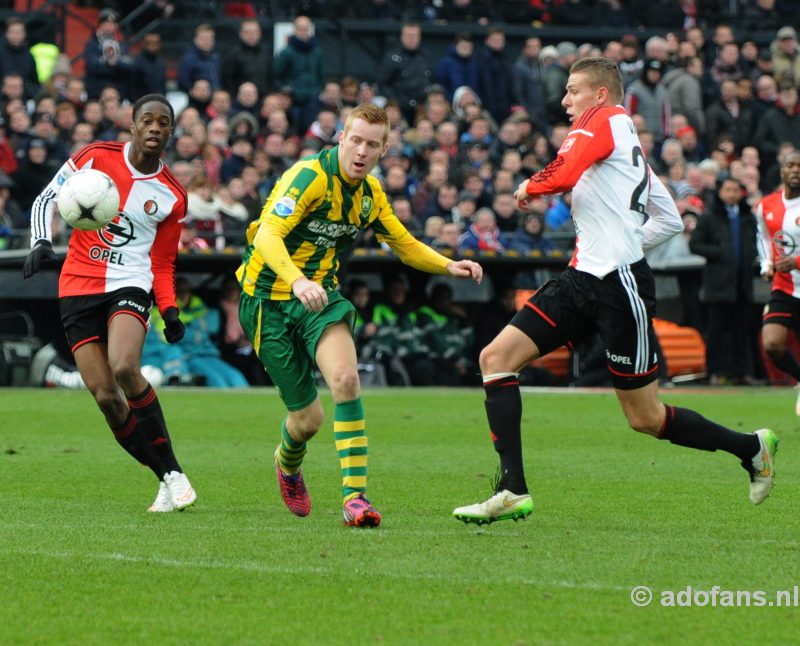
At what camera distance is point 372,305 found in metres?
20.5

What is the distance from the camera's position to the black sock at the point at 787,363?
13.8m

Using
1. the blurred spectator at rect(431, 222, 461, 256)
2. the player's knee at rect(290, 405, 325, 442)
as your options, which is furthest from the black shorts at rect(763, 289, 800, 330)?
the player's knee at rect(290, 405, 325, 442)

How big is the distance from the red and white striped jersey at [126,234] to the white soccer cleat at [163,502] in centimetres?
106

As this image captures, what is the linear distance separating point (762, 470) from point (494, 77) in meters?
17.5

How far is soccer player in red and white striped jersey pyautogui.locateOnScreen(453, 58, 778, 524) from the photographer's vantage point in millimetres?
7582

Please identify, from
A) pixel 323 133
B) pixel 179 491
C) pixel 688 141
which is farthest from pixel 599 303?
pixel 688 141

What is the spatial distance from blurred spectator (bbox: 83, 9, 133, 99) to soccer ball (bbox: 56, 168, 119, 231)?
13538 millimetres

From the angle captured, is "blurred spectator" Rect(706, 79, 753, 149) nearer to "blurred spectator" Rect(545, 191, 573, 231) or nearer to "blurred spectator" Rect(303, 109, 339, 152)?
"blurred spectator" Rect(545, 191, 573, 231)

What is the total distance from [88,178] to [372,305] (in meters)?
11.9

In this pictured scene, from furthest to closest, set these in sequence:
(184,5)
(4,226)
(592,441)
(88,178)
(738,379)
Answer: (184,5) → (738,379) → (4,226) → (592,441) → (88,178)

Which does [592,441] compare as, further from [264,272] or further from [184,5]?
[184,5]

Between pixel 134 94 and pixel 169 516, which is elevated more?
pixel 134 94

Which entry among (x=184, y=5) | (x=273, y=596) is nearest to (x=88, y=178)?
(x=273, y=596)

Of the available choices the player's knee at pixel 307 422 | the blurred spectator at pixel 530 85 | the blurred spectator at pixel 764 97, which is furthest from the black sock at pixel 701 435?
the blurred spectator at pixel 764 97
